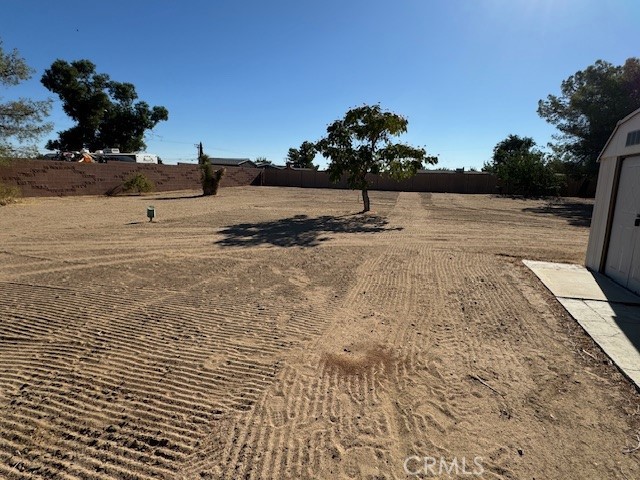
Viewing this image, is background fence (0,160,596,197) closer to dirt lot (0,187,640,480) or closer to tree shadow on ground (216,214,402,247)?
tree shadow on ground (216,214,402,247)

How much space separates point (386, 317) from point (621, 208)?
17.0 ft

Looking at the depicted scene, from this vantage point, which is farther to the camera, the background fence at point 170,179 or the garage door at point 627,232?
the background fence at point 170,179

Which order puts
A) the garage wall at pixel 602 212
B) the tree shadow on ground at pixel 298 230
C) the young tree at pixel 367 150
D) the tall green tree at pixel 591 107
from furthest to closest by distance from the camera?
the tall green tree at pixel 591 107 → the young tree at pixel 367 150 → the tree shadow on ground at pixel 298 230 → the garage wall at pixel 602 212

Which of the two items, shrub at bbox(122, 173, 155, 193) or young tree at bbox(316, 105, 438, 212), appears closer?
young tree at bbox(316, 105, 438, 212)

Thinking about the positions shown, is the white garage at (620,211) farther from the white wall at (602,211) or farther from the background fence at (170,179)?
the background fence at (170,179)

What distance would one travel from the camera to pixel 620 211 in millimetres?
6840

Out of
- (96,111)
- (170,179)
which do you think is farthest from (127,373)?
(96,111)

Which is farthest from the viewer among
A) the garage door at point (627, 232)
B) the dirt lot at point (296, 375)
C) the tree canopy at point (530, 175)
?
the tree canopy at point (530, 175)

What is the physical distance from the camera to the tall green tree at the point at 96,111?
124 ft

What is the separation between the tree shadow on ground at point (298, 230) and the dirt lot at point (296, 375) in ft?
8.57

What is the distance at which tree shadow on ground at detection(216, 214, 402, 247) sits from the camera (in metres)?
10.2

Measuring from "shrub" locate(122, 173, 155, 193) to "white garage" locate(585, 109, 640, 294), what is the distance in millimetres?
24716

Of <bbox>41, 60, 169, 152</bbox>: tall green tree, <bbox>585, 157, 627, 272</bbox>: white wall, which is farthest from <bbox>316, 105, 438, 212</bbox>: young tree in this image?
<bbox>41, 60, 169, 152</bbox>: tall green tree

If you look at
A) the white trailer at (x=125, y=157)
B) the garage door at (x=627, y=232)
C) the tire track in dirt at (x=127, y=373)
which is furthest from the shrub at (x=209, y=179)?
the garage door at (x=627, y=232)
